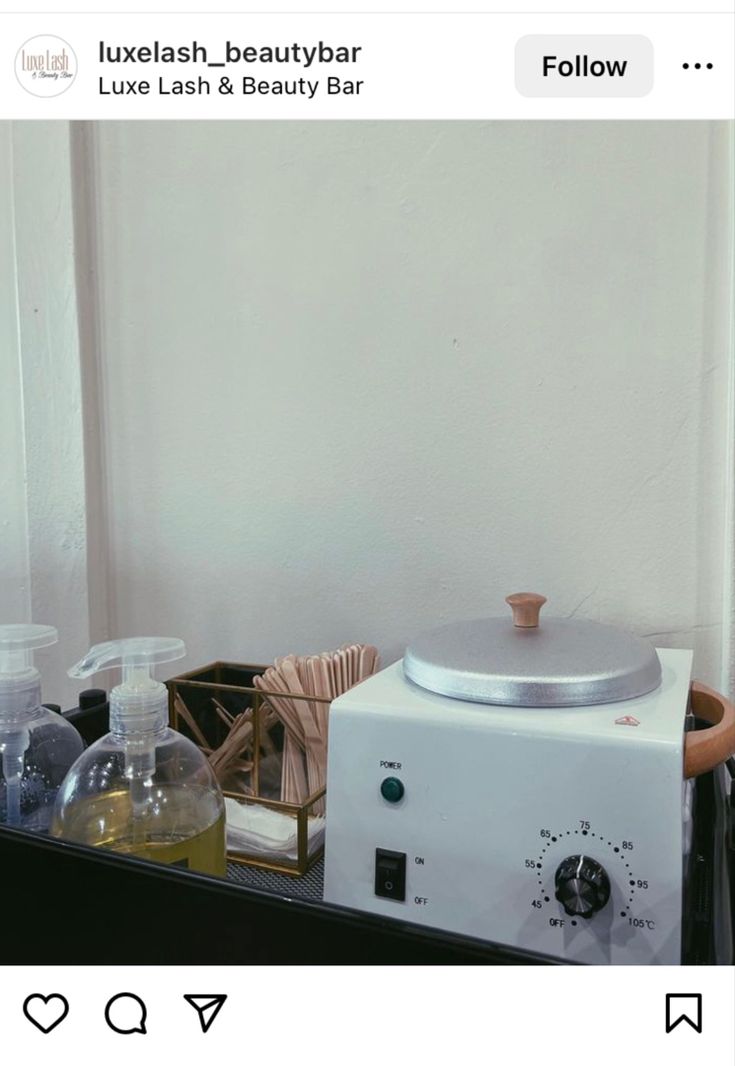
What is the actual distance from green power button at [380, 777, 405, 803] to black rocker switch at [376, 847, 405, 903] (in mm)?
38

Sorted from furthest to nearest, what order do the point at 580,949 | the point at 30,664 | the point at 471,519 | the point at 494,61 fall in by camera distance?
the point at 471,519
the point at 494,61
the point at 30,664
the point at 580,949

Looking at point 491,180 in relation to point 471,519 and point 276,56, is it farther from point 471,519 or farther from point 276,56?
point 471,519

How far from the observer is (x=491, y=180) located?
88cm

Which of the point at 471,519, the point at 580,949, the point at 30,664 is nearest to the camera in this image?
the point at 580,949

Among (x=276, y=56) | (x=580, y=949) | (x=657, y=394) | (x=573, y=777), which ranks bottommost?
(x=580, y=949)

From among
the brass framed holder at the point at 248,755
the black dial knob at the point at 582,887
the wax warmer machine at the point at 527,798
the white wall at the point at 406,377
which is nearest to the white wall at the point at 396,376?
the white wall at the point at 406,377

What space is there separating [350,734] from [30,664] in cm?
30

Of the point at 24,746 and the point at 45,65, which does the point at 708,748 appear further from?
the point at 45,65

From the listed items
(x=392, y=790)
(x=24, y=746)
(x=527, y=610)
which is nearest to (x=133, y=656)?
(x=24, y=746)

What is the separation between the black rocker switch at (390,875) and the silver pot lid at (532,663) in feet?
0.40

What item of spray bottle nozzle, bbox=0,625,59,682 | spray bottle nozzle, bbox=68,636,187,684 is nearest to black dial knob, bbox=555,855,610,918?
spray bottle nozzle, bbox=68,636,187,684

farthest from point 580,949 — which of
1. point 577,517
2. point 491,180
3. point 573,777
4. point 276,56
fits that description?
point 276,56

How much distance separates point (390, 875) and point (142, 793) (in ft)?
0.64

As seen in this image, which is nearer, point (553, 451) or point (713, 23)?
point (713, 23)
